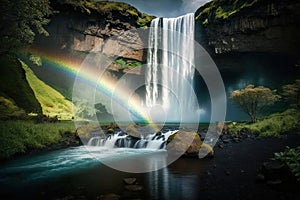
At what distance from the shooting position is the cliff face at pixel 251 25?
3069cm

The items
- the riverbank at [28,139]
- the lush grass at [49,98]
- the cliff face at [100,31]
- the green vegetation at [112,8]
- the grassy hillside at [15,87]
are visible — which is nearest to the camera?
the riverbank at [28,139]

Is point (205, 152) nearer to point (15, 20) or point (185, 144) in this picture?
point (185, 144)

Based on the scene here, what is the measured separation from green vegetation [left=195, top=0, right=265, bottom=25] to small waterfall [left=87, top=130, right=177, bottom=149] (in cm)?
2479

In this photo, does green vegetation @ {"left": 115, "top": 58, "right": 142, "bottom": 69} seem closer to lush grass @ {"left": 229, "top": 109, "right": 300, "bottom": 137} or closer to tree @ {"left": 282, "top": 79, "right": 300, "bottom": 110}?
lush grass @ {"left": 229, "top": 109, "right": 300, "bottom": 137}

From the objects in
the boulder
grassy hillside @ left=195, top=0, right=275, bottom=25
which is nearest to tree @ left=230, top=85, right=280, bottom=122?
grassy hillside @ left=195, top=0, right=275, bottom=25

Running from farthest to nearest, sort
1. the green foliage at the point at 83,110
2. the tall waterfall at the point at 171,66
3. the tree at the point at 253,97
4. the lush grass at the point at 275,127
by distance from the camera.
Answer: the tall waterfall at the point at 171,66
the green foliage at the point at 83,110
the tree at the point at 253,97
the lush grass at the point at 275,127

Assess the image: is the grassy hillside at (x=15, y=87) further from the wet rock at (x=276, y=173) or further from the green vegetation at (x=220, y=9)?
the green vegetation at (x=220, y=9)

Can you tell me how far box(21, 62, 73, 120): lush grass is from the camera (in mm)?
36562

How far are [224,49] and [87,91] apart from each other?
3116cm

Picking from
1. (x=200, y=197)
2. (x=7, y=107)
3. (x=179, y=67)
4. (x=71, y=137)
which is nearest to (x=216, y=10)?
(x=179, y=67)

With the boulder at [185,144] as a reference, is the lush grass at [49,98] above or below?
above

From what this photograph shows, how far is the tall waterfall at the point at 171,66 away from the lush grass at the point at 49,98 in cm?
1883

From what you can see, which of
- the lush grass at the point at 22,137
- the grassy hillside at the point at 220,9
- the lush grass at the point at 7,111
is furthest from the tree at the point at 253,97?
the lush grass at the point at 7,111

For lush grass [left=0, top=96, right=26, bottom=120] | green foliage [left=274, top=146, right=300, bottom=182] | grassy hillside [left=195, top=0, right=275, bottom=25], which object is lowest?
green foliage [left=274, top=146, right=300, bottom=182]
